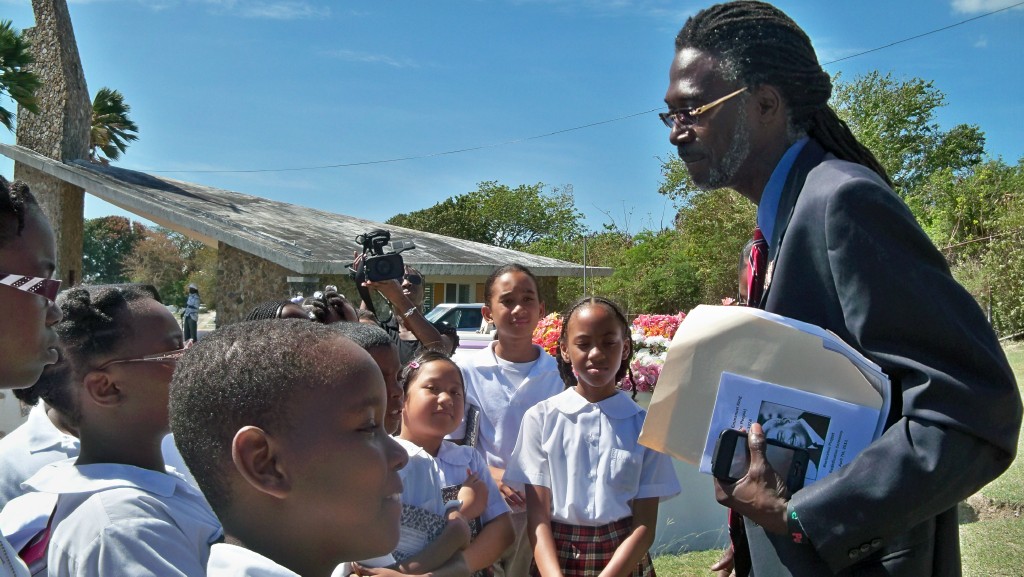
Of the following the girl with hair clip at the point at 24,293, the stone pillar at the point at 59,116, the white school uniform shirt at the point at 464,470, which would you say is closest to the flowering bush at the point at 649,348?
the white school uniform shirt at the point at 464,470

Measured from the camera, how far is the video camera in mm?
4598

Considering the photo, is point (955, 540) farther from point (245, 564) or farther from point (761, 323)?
point (245, 564)

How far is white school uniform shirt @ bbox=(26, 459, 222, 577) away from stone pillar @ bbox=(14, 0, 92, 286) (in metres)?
17.9

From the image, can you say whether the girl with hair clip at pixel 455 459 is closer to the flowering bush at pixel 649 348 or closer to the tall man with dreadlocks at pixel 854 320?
the tall man with dreadlocks at pixel 854 320

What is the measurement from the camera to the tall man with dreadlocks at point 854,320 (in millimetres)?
1630

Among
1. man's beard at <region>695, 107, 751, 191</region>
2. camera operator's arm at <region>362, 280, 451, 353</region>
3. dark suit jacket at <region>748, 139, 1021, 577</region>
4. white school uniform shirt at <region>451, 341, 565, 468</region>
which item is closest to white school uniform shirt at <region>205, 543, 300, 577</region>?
dark suit jacket at <region>748, 139, 1021, 577</region>

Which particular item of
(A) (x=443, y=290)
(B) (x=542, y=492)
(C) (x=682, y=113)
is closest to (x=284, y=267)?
(A) (x=443, y=290)

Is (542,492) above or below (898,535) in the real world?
below

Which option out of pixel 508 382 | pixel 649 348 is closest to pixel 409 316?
pixel 508 382

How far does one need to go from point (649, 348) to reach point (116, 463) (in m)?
4.30

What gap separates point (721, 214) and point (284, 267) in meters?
16.3

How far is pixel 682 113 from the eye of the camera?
2.12m

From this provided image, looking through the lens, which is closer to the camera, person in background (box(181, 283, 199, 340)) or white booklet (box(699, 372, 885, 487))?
white booklet (box(699, 372, 885, 487))

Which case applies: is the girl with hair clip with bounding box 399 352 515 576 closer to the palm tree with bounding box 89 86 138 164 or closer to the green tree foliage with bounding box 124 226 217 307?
the palm tree with bounding box 89 86 138 164
